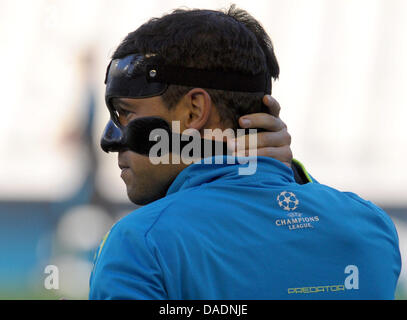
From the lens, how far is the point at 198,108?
1.56 metres

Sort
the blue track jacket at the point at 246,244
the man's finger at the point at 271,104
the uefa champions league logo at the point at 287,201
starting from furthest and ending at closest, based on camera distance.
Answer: the man's finger at the point at 271,104
the uefa champions league logo at the point at 287,201
the blue track jacket at the point at 246,244

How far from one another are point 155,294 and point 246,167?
37 centimetres

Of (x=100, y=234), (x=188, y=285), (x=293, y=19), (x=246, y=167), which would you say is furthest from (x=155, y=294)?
(x=293, y=19)

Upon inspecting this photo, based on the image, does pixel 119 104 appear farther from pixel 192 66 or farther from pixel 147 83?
pixel 192 66

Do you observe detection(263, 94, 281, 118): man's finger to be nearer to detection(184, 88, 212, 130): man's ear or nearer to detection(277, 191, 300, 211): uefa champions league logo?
detection(184, 88, 212, 130): man's ear

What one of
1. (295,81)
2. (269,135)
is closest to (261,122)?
(269,135)

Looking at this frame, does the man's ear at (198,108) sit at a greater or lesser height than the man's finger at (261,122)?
greater

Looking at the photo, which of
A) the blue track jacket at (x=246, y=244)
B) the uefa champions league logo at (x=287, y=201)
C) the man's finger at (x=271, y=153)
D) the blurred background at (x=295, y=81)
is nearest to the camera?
the blue track jacket at (x=246, y=244)

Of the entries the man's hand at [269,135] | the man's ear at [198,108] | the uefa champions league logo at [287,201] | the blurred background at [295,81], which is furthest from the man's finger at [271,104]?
the blurred background at [295,81]

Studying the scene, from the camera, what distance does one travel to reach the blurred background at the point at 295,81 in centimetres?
952

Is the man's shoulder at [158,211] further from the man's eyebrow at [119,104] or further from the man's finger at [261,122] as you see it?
the man's eyebrow at [119,104]

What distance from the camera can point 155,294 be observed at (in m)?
1.21

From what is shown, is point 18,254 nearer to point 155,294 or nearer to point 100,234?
point 100,234

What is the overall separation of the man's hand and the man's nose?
351 millimetres
